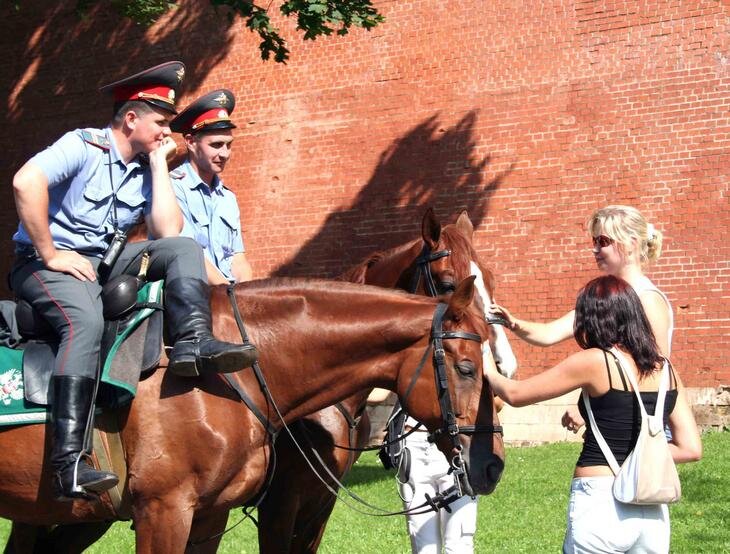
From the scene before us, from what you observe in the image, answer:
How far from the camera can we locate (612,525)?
4.26 m

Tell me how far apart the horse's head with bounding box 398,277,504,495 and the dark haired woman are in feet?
0.47

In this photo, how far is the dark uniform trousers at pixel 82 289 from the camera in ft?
14.8

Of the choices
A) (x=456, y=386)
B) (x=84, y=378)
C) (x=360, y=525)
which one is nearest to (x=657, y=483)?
(x=456, y=386)

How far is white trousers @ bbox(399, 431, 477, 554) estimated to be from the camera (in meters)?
6.06

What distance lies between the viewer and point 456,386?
14.7 ft

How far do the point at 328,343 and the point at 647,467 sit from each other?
61.1 inches

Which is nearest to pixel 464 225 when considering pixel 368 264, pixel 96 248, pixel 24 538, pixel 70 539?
pixel 368 264

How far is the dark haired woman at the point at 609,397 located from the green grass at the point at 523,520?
4183 millimetres

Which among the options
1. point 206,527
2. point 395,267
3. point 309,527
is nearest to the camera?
point 206,527

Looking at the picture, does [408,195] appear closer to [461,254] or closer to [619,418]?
[461,254]

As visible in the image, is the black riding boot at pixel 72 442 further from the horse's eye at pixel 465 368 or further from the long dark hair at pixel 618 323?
the long dark hair at pixel 618 323

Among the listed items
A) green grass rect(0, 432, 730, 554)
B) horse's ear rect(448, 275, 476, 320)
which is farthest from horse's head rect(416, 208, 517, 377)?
green grass rect(0, 432, 730, 554)

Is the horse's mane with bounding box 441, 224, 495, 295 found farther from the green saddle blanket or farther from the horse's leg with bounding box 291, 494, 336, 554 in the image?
the green saddle blanket

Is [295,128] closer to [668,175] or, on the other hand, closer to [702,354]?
[668,175]
